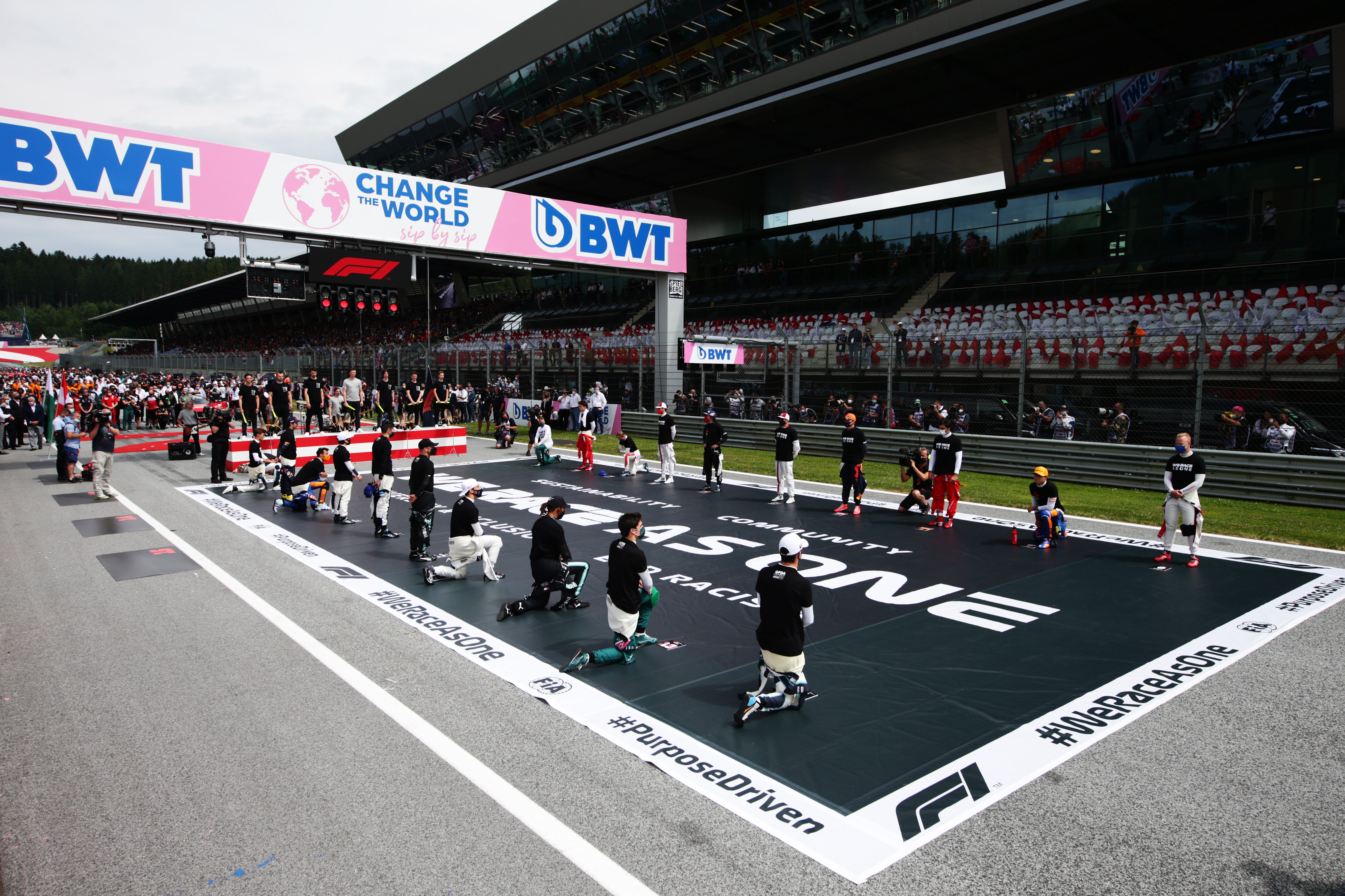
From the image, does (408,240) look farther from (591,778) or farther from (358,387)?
(591,778)

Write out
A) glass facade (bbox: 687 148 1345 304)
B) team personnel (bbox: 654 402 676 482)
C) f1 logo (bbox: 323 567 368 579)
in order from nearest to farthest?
f1 logo (bbox: 323 567 368 579), team personnel (bbox: 654 402 676 482), glass facade (bbox: 687 148 1345 304)

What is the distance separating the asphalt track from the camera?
4047mm

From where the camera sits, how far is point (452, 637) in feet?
25.8

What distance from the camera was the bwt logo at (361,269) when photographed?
20562mm

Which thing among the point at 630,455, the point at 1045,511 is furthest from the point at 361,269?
the point at 1045,511

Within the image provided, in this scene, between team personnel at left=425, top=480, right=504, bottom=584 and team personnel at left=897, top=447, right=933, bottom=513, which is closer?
team personnel at left=425, top=480, right=504, bottom=584

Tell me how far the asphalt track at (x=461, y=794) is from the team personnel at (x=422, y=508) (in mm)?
3264

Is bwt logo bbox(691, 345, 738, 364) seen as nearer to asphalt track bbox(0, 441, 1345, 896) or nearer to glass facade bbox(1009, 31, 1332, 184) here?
glass facade bbox(1009, 31, 1332, 184)

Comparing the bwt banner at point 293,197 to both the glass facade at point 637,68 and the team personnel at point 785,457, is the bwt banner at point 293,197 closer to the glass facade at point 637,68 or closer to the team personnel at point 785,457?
the glass facade at point 637,68

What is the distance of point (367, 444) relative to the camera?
22.3m

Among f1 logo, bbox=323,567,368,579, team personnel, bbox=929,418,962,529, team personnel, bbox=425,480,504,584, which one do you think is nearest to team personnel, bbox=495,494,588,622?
team personnel, bbox=425,480,504,584

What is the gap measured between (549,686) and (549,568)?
2.05m

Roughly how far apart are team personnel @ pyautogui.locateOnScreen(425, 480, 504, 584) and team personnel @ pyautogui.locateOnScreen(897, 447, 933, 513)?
26.5 feet

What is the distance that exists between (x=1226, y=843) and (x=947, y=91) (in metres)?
28.0
